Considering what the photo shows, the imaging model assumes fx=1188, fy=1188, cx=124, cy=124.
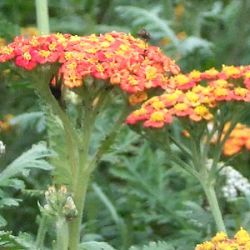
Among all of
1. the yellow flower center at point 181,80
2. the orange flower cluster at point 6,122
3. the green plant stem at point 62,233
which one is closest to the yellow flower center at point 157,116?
the yellow flower center at point 181,80

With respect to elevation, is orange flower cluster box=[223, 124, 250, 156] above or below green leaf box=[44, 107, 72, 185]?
above

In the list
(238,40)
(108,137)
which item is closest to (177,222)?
(238,40)

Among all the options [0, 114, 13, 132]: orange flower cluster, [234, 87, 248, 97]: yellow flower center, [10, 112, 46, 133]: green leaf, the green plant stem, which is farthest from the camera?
[0, 114, 13, 132]: orange flower cluster

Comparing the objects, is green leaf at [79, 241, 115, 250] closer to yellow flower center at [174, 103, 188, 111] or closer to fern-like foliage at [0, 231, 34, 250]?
fern-like foliage at [0, 231, 34, 250]

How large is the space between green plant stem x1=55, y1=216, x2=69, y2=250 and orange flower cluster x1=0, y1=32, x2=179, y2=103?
15.3 inches

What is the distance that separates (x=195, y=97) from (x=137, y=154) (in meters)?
1.37

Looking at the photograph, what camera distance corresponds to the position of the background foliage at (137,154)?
14.4ft

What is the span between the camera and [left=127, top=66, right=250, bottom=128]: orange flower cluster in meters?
3.56

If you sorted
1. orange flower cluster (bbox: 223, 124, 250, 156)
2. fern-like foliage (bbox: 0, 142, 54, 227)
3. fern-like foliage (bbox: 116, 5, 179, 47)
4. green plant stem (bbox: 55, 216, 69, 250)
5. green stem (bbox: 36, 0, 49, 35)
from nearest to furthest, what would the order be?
green plant stem (bbox: 55, 216, 69, 250) → fern-like foliage (bbox: 0, 142, 54, 227) → green stem (bbox: 36, 0, 49, 35) → orange flower cluster (bbox: 223, 124, 250, 156) → fern-like foliage (bbox: 116, 5, 179, 47)

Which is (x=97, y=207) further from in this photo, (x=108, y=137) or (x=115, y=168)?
(x=108, y=137)

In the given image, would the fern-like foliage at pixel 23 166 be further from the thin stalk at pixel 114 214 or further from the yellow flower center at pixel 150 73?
the thin stalk at pixel 114 214

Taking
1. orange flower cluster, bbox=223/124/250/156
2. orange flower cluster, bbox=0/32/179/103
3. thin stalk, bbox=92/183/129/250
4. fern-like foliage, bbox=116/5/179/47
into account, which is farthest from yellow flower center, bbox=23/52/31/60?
fern-like foliage, bbox=116/5/179/47

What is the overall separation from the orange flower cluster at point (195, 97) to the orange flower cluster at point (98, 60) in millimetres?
365

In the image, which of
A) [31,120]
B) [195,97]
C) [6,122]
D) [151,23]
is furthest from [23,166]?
[151,23]
